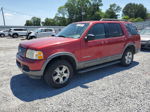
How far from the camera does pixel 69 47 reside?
3.59m

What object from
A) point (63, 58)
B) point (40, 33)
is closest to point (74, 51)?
point (63, 58)

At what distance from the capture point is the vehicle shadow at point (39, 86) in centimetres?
330

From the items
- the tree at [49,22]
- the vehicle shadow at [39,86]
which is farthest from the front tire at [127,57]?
the tree at [49,22]

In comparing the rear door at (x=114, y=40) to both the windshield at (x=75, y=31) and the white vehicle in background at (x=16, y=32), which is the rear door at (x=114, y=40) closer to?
the windshield at (x=75, y=31)

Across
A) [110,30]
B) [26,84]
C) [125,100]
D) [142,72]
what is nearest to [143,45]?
[142,72]

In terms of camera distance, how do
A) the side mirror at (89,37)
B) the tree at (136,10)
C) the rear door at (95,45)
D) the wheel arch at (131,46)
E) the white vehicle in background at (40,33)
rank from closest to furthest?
the side mirror at (89,37), the rear door at (95,45), the wheel arch at (131,46), the white vehicle in background at (40,33), the tree at (136,10)

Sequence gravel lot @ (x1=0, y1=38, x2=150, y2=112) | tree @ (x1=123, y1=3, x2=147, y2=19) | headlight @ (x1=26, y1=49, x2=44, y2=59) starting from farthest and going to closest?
tree @ (x1=123, y1=3, x2=147, y2=19) → headlight @ (x1=26, y1=49, x2=44, y2=59) → gravel lot @ (x1=0, y1=38, x2=150, y2=112)

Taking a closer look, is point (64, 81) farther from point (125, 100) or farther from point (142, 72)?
point (142, 72)

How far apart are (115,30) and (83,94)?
281cm

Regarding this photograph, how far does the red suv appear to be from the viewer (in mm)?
3273

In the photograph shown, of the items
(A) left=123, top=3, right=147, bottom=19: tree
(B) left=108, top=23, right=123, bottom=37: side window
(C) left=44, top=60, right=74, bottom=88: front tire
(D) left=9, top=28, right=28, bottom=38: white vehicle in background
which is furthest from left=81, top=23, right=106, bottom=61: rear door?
(A) left=123, top=3, right=147, bottom=19: tree

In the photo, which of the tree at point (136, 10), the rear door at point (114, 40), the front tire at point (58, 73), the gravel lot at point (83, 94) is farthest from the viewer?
the tree at point (136, 10)

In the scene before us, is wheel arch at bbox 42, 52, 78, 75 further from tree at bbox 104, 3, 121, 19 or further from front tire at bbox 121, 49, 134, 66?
tree at bbox 104, 3, 121, 19

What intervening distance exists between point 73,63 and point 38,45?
115cm
